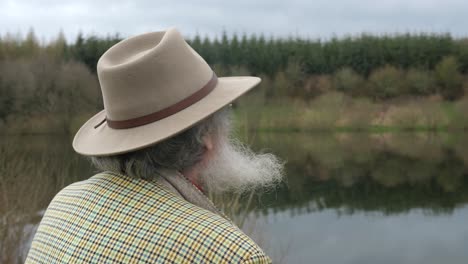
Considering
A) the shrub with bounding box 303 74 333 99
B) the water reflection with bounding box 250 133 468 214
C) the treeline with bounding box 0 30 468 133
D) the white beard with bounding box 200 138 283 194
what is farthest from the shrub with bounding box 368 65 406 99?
the white beard with bounding box 200 138 283 194

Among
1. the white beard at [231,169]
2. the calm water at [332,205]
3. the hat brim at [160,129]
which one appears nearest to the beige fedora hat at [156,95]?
the hat brim at [160,129]

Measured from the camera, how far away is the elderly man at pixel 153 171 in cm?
87

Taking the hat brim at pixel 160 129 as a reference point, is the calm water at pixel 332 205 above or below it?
below

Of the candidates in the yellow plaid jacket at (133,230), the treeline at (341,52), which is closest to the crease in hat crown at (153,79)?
the yellow plaid jacket at (133,230)

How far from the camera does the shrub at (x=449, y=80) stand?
28641 mm

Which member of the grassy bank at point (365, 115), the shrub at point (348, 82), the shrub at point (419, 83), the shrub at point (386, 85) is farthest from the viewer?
the shrub at point (348, 82)

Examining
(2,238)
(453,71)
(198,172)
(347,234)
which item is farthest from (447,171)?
(453,71)

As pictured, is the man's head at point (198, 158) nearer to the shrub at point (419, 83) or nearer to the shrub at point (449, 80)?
the shrub at point (419, 83)

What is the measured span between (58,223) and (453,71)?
30.7 m

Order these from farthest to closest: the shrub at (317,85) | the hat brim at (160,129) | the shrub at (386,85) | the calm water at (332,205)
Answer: the shrub at (317,85)
the shrub at (386,85)
the calm water at (332,205)
the hat brim at (160,129)

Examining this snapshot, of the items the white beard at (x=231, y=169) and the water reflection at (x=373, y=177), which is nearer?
the white beard at (x=231, y=169)

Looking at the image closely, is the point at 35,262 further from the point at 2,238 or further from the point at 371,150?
the point at 371,150

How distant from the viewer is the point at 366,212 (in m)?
9.66

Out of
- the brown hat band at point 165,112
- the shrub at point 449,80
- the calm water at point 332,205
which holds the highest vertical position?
the brown hat band at point 165,112
